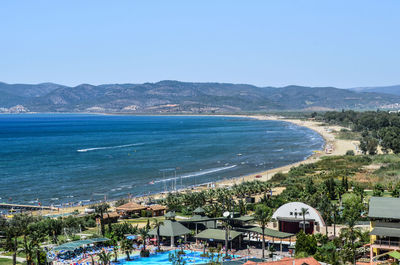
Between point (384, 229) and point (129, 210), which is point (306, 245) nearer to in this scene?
point (384, 229)

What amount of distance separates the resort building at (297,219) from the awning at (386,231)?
1260 cm

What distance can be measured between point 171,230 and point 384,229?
19.9 metres

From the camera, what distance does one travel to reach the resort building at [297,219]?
48.6 meters

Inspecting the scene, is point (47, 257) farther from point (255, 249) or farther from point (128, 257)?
point (255, 249)

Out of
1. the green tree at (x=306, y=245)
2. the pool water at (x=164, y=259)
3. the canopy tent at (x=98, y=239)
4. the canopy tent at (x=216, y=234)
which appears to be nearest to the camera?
the green tree at (x=306, y=245)

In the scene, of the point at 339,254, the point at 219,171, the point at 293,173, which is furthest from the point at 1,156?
the point at 339,254

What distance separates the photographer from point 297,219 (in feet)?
159

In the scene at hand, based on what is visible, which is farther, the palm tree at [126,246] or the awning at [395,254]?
the palm tree at [126,246]

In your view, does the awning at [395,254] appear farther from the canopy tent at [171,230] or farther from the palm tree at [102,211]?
the palm tree at [102,211]

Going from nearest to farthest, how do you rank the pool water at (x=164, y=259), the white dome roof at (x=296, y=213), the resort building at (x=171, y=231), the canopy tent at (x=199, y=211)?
1. the pool water at (x=164, y=259)
2. the resort building at (x=171, y=231)
3. the white dome roof at (x=296, y=213)
4. the canopy tent at (x=199, y=211)

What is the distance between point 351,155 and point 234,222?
7030 centimetres

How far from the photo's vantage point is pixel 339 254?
36.2m

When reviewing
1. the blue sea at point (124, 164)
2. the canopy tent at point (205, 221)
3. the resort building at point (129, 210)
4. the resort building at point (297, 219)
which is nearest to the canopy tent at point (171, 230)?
the canopy tent at point (205, 221)

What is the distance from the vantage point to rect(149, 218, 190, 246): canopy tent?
4579cm
